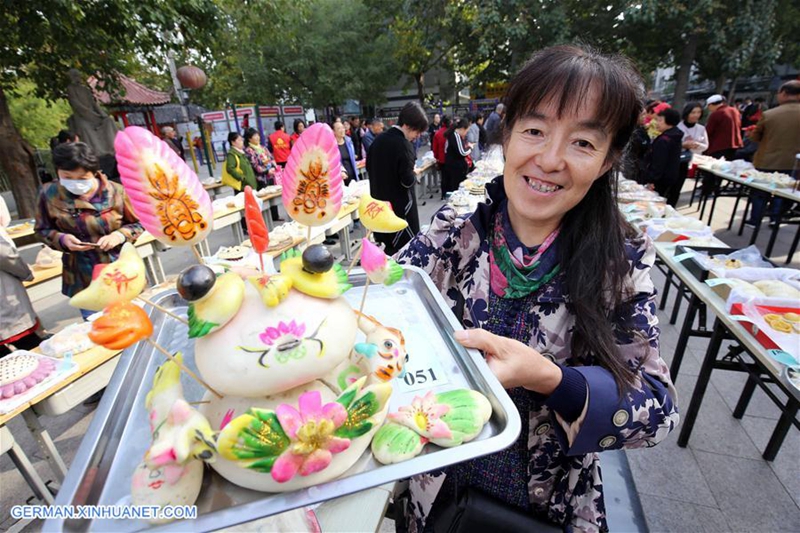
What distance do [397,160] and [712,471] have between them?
12.8 feet

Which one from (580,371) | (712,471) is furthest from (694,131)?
(580,371)

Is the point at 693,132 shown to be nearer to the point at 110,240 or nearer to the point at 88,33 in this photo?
the point at 110,240

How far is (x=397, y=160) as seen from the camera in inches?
179

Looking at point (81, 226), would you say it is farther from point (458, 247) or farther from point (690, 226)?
point (690, 226)

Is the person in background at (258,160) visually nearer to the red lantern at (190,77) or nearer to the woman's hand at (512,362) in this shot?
the red lantern at (190,77)

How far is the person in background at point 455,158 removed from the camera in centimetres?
783

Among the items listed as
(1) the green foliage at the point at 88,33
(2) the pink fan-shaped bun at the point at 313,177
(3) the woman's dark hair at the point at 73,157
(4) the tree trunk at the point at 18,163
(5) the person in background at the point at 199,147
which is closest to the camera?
(2) the pink fan-shaped bun at the point at 313,177

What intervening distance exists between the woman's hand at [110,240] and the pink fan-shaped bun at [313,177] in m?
3.06

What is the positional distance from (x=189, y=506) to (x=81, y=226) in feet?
10.7

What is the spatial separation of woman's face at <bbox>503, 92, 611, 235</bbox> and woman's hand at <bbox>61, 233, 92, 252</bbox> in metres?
3.41

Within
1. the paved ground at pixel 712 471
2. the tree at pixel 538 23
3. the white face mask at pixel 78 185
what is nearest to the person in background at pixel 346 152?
the white face mask at pixel 78 185

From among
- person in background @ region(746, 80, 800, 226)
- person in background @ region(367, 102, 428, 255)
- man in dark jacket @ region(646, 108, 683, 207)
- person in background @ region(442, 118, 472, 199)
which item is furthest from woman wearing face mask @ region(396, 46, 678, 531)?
person in background @ region(442, 118, 472, 199)

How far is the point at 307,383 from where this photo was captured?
82cm

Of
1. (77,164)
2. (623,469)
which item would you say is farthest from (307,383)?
(77,164)
